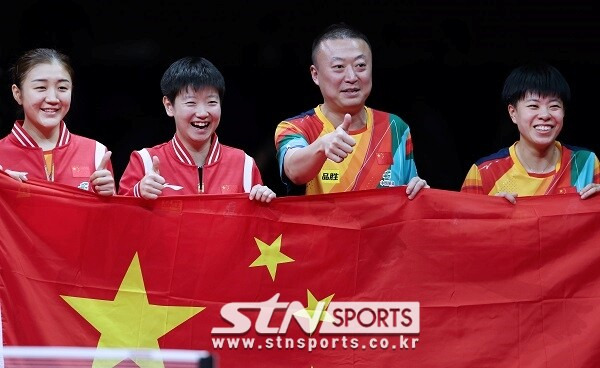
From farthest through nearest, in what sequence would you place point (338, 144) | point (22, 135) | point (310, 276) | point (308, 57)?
point (308, 57), point (22, 135), point (310, 276), point (338, 144)

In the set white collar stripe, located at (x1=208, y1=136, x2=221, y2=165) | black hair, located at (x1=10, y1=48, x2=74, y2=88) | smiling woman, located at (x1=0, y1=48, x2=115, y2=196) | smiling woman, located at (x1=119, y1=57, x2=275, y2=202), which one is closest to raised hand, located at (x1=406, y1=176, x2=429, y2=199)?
smiling woman, located at (x1=119, y1=57, x2=275, y2=202)

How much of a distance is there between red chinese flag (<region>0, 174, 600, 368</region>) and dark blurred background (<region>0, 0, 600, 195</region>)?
2.30 m

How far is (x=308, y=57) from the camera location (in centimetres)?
780

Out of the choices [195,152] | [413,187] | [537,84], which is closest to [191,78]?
[195,152]

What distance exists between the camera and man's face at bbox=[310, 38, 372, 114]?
596 cm

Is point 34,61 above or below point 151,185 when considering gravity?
above

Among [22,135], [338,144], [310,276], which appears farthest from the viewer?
[22,135]

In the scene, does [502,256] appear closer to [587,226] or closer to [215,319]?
[587,226]

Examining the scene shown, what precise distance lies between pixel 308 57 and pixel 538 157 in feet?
6.91

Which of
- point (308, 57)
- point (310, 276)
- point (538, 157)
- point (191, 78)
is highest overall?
point (308, 57)

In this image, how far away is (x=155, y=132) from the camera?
785cm

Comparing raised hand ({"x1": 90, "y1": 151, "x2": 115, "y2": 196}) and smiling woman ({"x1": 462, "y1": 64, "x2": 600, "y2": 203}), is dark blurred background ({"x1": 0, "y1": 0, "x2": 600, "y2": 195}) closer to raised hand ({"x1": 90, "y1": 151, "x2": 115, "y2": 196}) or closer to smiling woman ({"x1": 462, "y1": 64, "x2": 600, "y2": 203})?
smiling woman ({"x1": 462, "y1": 64, "x2": 600, "y2": 203})

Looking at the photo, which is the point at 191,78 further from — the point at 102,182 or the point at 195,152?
the point at 102,182

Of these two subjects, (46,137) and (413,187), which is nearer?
(413,187)
